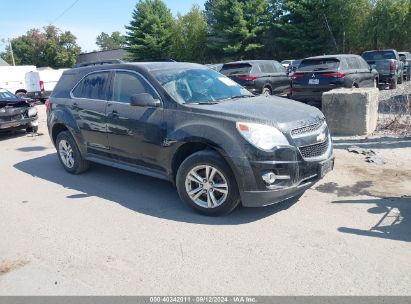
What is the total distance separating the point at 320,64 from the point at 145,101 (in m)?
7.93

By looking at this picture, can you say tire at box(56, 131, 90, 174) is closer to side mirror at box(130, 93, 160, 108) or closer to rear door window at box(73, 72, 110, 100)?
rear door window at box(73, 72, 110, 100)

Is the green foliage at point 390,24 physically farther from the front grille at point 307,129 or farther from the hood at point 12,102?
the front grille at point 307,129

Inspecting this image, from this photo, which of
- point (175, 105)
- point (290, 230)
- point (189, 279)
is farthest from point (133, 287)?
point (175, 105)

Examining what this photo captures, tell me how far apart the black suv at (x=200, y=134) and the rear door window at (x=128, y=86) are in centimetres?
1

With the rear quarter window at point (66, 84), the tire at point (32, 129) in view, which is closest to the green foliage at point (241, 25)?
the tire at point (32, 129)

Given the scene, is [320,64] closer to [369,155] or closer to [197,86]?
[369,155]

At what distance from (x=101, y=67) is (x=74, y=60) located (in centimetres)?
6894

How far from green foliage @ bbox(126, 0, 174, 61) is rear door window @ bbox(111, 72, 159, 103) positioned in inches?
1704

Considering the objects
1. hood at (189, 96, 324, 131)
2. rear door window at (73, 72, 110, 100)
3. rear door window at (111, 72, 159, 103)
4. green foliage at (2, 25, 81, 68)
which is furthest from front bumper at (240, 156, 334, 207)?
green foliage at (2, 25, 81, 68)

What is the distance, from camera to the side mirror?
509 cm

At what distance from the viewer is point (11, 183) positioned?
677 cm

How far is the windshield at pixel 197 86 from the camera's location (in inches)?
206

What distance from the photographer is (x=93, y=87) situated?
6.30 metres

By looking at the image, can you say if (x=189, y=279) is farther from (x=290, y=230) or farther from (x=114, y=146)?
(x=114, y=146)
